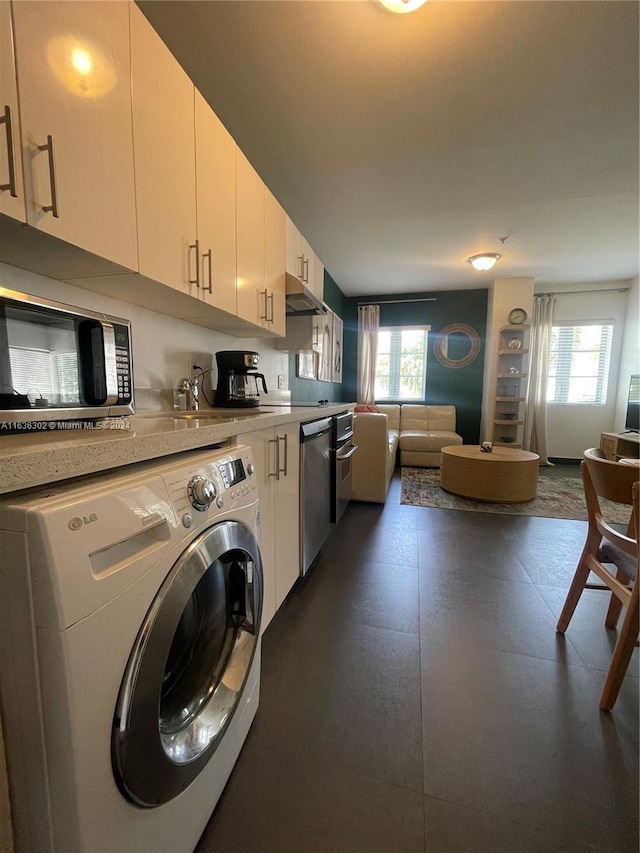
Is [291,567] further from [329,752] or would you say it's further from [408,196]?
[408,196]

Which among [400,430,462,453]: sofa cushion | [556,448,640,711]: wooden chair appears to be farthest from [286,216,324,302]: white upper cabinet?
[400,430,462,453]: sofa cushion

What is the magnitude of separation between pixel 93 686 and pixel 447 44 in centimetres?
240

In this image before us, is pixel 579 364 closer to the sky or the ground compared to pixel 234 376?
closer to the sky

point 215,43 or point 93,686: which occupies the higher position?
point 215,43

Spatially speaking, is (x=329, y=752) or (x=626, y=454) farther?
(x=626, y=454)

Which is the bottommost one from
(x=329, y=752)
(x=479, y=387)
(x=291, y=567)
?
(x=329, y=752)

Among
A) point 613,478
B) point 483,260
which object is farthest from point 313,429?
point 483,260

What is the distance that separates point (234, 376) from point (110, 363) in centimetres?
95

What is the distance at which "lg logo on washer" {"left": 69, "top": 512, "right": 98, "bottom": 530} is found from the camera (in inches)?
18.4

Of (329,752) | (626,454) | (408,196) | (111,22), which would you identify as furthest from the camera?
(626,454)

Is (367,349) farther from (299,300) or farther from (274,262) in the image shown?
(274,262)

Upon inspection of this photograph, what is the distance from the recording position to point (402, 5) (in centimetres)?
125

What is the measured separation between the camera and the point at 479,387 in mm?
5457

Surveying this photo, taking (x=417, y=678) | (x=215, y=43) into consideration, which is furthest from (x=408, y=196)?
(x=417, y=678)
